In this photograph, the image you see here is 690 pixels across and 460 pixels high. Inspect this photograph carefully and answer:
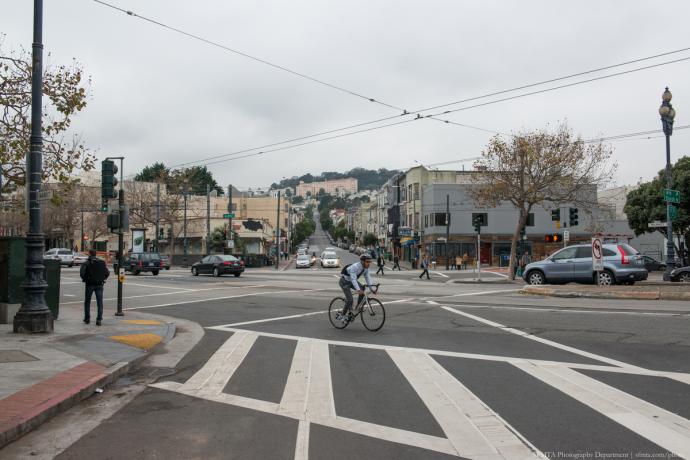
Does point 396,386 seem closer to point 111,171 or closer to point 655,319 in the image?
point 655,319

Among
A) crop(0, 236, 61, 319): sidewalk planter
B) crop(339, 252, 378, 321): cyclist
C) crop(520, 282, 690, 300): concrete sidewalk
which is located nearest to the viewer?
crop(339, 252, 378, 321): cyclist

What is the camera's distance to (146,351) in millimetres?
9742

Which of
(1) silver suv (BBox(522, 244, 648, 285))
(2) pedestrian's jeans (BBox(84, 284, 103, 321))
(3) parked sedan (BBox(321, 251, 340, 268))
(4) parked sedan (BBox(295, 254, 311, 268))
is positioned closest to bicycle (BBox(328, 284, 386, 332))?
(2) pedestrian's jeans (BBox(84, 284, 103, 321))

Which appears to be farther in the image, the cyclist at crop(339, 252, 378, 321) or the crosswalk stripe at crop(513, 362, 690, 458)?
the cyclist at crop(339, 252, 378, 321)

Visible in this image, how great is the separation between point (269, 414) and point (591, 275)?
18380mm

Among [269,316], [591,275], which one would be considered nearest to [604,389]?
[269,316]

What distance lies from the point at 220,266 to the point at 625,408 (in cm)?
3197

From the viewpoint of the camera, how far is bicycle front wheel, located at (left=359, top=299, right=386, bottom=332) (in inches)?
478

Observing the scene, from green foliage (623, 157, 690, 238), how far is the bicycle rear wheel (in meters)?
36.2

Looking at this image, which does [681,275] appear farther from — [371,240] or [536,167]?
[371,240]

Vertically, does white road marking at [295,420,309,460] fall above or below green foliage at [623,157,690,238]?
below

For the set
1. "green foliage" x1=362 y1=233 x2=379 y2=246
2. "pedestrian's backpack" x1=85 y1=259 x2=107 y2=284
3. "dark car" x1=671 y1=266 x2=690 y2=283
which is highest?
"green foliage" x1=362 y1=233 x2=379 y2=246

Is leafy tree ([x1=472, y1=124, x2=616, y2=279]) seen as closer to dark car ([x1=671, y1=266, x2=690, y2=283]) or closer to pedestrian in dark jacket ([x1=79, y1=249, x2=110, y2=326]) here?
dark car ([x1=671, y1=266, x2=690, y2=283])

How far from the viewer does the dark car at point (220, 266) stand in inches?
1416
